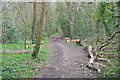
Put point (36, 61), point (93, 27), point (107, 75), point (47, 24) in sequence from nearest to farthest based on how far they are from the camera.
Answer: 1. point (107, 75)
2. point (36, 61)
3. point (93, 27)
4. point (47, 24)

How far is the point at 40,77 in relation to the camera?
261 inches

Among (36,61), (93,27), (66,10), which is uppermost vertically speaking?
(66,10)

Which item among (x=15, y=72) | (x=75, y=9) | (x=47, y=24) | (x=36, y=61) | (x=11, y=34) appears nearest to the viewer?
(x=15, y=72)

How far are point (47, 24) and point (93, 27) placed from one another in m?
15.9

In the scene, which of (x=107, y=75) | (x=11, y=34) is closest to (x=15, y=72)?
(x=107, y=75)

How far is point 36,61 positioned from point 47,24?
27.0 m

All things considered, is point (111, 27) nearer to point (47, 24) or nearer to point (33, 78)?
point (33, 78)

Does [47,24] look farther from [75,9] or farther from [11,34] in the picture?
[11,34]

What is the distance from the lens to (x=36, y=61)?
30.5 ft

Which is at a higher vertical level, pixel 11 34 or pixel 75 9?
pixel 75 9

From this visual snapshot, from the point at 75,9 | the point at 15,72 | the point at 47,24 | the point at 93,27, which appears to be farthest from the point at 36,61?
the point at 47,24

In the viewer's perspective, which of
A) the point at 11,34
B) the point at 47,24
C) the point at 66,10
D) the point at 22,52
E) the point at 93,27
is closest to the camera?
the point at 22,52

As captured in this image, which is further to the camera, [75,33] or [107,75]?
[75,33]

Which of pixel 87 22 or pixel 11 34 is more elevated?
pixel 87 22
